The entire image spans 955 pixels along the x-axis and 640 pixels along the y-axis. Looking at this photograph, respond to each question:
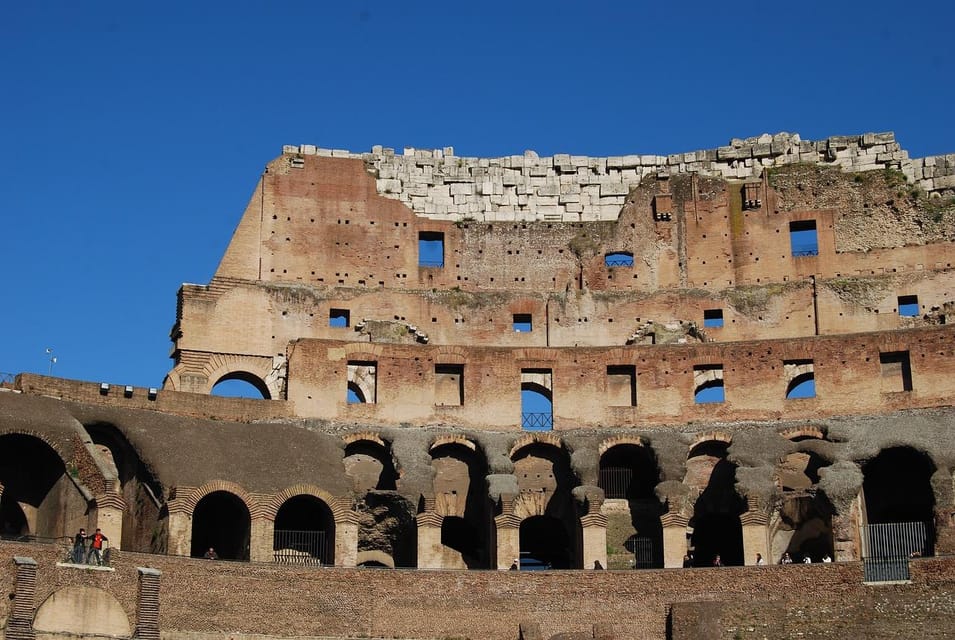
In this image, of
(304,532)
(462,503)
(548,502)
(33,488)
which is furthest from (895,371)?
(33,488)

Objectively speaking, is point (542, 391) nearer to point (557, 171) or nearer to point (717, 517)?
point (717, 517)

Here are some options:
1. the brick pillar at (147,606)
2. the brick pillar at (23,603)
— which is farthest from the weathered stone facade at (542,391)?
the brick pillar at (23,603)

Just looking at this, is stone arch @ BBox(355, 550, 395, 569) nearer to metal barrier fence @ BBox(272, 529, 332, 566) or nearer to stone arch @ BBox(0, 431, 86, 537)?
metal barrier fence @ BBox(272, 529, 332, 566)

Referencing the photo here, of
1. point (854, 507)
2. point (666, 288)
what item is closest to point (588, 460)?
point (854, 507)

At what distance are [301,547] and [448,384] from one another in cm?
947

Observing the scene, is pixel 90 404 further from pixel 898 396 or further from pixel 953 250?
pixel 953 250

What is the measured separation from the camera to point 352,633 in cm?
4619

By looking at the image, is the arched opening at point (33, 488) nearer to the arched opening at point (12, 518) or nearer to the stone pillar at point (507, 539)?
the arched opening at point (12, 518)

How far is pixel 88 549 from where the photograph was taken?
44.7 metres

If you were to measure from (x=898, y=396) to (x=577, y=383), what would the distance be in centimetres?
1070

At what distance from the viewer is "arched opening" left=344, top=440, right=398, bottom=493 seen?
55.0 meters

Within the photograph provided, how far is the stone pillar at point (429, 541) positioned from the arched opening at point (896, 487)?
13445 millimetres

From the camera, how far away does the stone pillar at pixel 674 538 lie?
50750 millimetres

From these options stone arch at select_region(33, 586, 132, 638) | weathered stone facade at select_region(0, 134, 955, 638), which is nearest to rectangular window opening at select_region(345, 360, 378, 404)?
weathered stone facade at select_region(0, 134, 955, 638)
